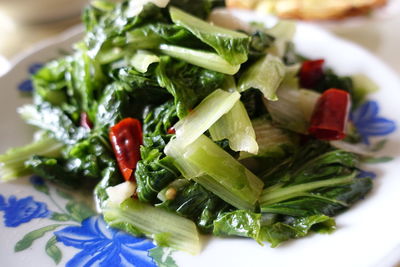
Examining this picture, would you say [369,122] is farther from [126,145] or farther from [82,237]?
[82,237]

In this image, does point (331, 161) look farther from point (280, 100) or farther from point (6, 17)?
point (6, 17)

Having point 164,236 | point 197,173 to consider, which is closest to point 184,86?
point 197,173

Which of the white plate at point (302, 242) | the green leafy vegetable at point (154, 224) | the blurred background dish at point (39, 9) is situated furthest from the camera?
the blurred background dish at point (39, 9)

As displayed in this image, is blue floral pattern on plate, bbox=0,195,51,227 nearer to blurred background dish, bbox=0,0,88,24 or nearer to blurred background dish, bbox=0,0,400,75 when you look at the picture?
blurred background dish, bbox=0,0,400,75

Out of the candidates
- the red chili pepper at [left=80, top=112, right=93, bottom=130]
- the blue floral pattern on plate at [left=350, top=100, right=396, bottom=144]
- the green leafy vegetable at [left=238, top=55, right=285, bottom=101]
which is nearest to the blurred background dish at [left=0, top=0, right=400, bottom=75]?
the blue floral pattern on plate at [left=350, top=100, right=396, bottom=144]

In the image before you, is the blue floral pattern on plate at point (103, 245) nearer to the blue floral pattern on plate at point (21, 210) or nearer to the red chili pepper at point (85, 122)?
the blue floral pattern on plate at point (21, 210)

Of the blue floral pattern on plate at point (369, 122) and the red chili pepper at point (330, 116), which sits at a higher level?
the red chili pepper at point (330, 116)

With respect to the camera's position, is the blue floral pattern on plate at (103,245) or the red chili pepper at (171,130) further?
the red chili pepper at (171,130)

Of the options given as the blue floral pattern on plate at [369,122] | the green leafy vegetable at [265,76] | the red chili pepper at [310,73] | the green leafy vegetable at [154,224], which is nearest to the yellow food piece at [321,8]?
the red chili pepper at [310,73]
